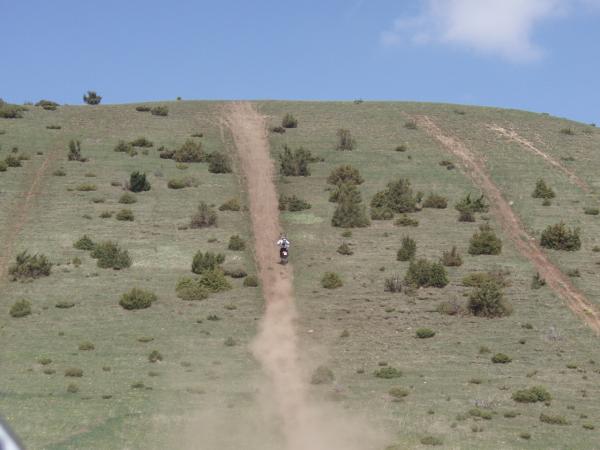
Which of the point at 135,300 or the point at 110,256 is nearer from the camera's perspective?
the point at 135,300

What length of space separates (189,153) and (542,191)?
115 feet

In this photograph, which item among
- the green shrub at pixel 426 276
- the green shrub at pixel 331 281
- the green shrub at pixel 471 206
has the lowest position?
the green shrub at pixel 331 281

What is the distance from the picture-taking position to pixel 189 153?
284 feet

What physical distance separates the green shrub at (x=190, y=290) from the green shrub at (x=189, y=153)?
32.4 m

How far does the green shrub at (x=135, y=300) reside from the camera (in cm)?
5135

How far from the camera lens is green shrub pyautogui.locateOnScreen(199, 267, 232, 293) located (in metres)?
55.3

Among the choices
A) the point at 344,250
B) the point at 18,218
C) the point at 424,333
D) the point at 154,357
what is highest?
the point at 18,218

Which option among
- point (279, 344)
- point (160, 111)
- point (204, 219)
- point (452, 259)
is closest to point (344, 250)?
point (452, 259)

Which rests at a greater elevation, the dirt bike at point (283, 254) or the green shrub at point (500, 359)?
the dirt bike at point (283, 254)

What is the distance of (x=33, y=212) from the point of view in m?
70.3

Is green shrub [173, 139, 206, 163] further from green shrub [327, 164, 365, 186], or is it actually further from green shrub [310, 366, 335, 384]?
green shrub [310, 366, 335, 384]

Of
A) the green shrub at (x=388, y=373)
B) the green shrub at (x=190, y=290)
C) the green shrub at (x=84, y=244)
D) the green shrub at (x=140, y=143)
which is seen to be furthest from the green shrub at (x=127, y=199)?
the green shrub at (x=388, y=373)

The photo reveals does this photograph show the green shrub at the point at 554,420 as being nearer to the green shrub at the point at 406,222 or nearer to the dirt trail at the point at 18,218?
the green shrub at the point at 406,222

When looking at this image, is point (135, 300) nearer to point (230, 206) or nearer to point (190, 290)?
point (190, 290)
